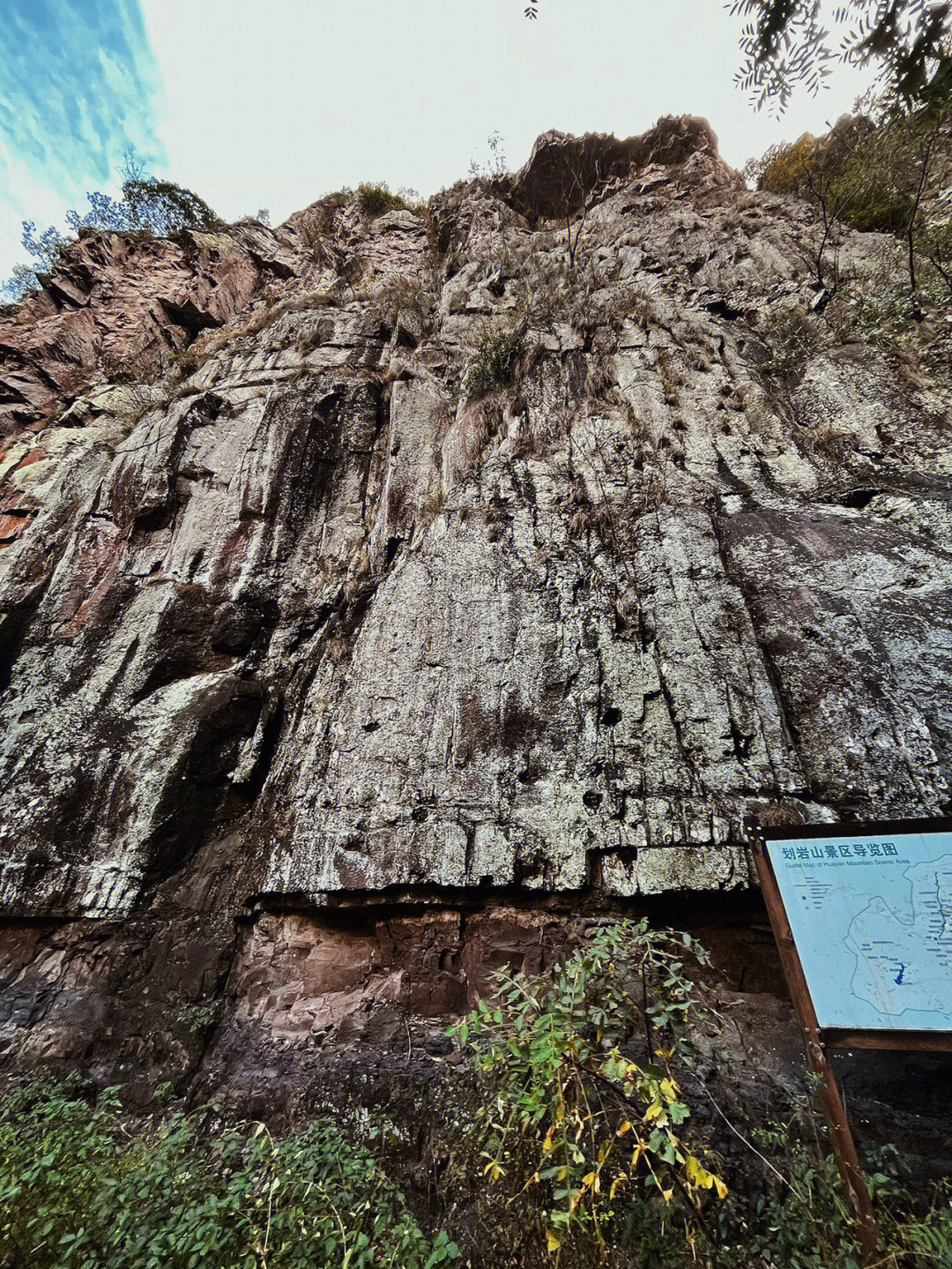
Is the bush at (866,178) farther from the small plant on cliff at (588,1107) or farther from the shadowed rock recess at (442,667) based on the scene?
the small plant on cliff at (588,1107)

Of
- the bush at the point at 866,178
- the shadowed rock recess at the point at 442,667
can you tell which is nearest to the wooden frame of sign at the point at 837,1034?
the shadowed rock recess at the point at 442,667

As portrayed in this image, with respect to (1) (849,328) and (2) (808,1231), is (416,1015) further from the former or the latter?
(1) (849,328)

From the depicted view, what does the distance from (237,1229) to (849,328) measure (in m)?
11.3

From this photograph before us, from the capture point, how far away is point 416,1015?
4.88 m

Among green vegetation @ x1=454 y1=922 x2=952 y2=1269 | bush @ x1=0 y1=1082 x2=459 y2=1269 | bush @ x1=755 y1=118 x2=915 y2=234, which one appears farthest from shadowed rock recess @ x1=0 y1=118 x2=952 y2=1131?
bush @ x1=755 y1=118 x2=915 y2=234

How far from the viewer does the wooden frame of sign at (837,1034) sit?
8.94 feet

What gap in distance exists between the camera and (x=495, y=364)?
30.3 ft

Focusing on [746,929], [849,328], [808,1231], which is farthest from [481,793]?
[849,328]

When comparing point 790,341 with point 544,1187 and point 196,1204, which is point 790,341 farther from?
point 196,1204

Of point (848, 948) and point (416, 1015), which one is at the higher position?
point (848, 948)

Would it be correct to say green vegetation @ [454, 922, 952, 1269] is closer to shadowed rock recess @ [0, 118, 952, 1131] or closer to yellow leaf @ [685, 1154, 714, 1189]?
yellow leaf @ [685, 1154, 714, 1189]

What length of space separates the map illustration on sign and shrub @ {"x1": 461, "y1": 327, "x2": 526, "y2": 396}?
25.9 ft

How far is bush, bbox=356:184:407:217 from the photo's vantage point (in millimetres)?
18641

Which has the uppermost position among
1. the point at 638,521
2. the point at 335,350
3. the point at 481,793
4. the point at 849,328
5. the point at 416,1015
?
the point at 335,350
